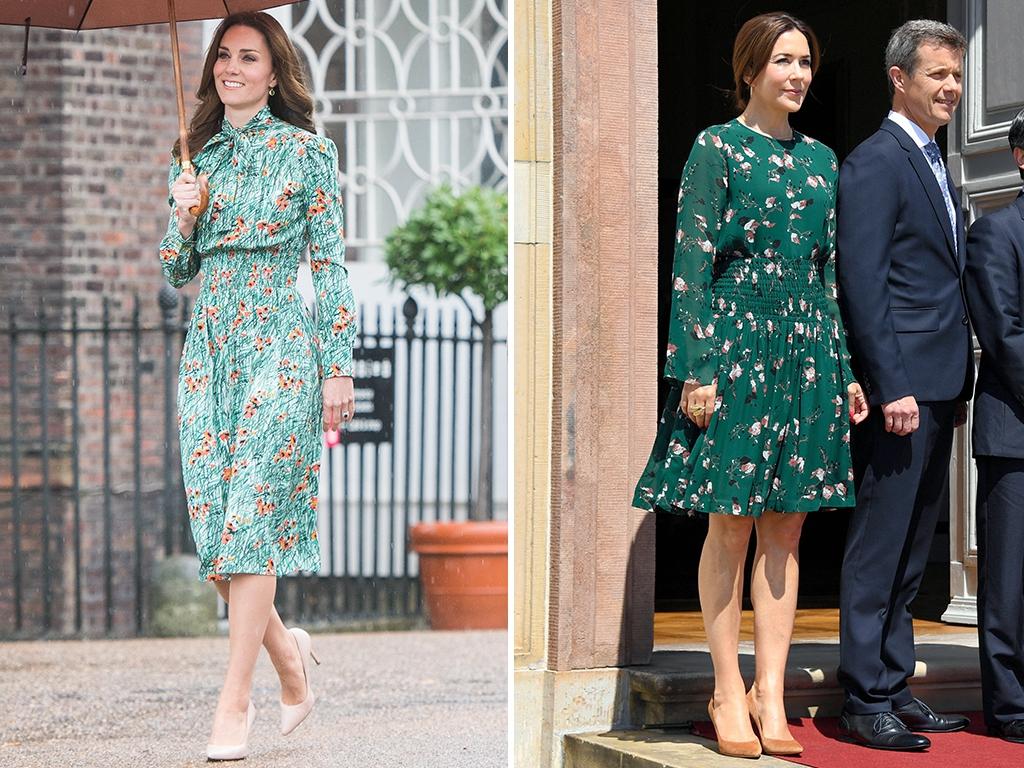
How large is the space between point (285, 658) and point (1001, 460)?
6.77 ft

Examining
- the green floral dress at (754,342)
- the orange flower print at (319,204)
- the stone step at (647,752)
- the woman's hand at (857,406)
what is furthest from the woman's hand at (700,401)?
the orange flower print at (319,204)

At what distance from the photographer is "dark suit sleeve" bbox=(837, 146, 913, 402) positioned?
Result: 3.96 meters

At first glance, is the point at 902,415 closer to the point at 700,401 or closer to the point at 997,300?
the point at 997,300

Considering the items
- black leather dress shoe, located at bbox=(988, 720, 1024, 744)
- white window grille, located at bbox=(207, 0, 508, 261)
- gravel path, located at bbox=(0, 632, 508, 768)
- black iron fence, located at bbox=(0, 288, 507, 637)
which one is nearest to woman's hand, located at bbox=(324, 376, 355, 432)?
gravel path, located at bbox=(0, 632, 508, 768)

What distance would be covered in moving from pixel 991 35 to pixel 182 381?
123 inches

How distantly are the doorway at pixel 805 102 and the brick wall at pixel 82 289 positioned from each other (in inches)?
109

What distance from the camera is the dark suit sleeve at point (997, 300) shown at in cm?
405

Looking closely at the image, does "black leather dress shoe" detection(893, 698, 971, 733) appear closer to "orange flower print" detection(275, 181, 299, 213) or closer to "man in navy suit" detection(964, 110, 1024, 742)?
"man in navy suit" detection(964, 110, 1024, 742)

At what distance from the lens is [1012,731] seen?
4117 millimetres

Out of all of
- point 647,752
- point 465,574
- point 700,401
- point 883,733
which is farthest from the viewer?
point 465,574

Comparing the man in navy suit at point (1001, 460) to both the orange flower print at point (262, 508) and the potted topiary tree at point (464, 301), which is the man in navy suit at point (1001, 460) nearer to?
the orange flower print at point (262, 508)

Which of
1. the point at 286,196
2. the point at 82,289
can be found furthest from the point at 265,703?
the point at 82,289

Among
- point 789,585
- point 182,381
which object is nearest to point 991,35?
point 789,585

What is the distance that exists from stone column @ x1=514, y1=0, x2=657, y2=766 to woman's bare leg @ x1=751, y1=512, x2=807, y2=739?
641 millimetres
